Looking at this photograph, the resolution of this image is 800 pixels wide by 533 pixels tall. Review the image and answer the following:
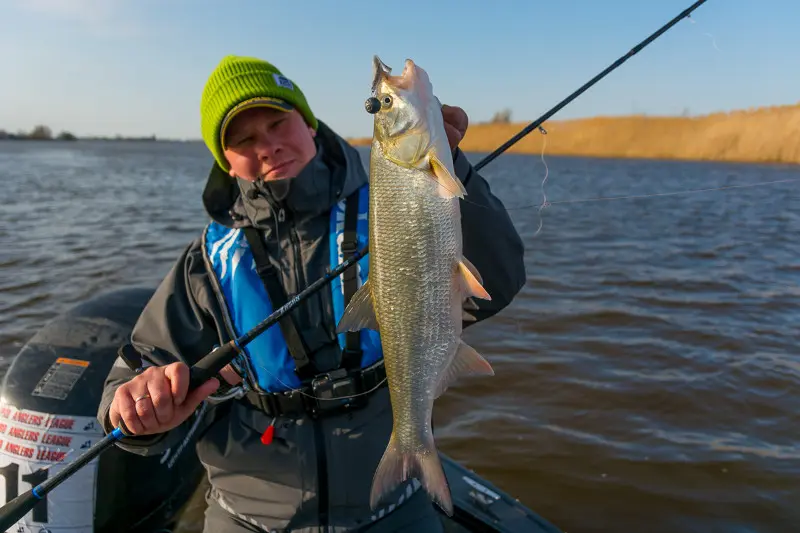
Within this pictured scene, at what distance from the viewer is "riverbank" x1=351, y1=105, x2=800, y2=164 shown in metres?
54.8

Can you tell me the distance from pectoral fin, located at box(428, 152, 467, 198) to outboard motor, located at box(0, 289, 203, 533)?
9.61ft

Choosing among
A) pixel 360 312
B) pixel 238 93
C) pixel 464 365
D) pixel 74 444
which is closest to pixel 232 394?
pixel 360 312

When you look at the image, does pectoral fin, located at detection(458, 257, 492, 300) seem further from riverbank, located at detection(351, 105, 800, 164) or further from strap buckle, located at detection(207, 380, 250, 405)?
riverbank, located at detection(351, 105, 800, 164)

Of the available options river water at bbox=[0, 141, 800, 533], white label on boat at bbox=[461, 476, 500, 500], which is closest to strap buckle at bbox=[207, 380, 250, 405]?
river water at bbox=[0, 141, 800, 533]

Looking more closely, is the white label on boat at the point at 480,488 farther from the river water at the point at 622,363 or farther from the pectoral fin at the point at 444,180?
the pectoral fin at the point at 444,180

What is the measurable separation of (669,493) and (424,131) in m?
4.67

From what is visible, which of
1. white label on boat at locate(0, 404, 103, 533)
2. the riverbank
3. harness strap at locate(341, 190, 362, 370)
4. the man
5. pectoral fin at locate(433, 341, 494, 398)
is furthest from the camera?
the riverbank

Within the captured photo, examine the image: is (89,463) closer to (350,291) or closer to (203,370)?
(203,370)

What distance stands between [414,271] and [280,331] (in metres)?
1.10

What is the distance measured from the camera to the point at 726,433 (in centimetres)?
600

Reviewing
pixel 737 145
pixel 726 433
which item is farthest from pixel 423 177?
pixel 737 145

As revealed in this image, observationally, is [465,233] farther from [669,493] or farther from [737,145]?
[737,145]

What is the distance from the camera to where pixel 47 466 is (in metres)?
3.44

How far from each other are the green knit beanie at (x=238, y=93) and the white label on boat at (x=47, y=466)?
1.98 m
